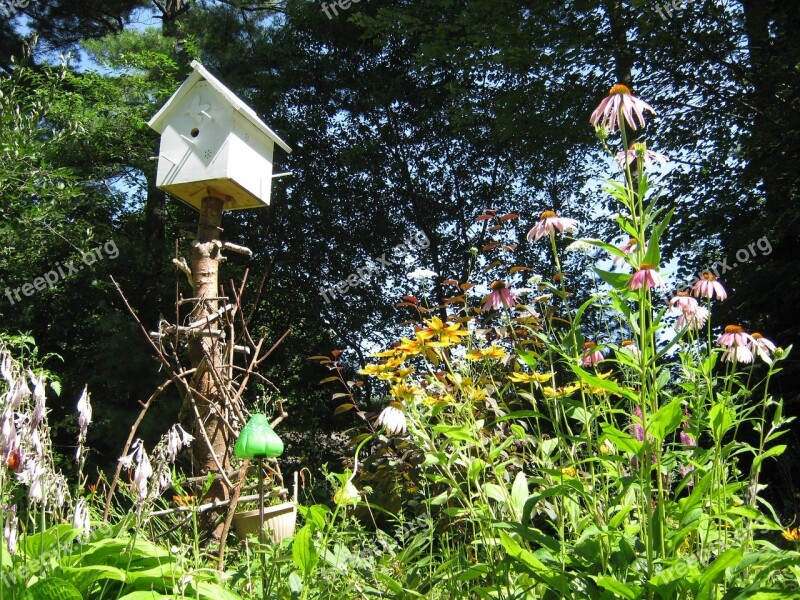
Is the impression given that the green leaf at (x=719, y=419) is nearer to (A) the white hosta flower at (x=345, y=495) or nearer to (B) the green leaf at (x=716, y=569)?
(B) the green leaf at (x=716, y=569)

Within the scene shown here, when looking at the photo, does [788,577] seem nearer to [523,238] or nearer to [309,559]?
[309,559]

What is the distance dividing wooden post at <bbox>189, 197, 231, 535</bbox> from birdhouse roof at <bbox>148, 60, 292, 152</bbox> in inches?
25.6

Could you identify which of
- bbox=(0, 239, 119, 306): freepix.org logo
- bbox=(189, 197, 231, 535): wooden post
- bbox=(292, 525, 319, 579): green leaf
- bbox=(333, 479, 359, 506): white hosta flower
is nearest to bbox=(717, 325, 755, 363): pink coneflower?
bbox=(333, 479, 359, 506): white hosta flower

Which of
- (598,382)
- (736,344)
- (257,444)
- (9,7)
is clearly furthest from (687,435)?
(9,7)

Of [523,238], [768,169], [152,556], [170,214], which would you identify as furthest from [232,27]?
[152,556]

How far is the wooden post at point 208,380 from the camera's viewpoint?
2875 mm

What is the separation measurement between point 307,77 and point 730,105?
464 centimetres

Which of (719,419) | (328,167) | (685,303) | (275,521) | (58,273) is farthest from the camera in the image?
(328,167)

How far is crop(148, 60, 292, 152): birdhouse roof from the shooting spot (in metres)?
3.39

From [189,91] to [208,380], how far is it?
153 centimetres

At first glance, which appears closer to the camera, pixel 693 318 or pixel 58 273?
pixel 693 318

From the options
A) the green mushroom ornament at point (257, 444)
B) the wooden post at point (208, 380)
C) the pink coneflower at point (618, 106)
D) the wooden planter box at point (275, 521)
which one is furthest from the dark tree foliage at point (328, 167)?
the green mushroom ornament at point (257, 444)

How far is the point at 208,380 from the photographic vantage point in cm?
304

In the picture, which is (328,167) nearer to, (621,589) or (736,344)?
(736,344)
